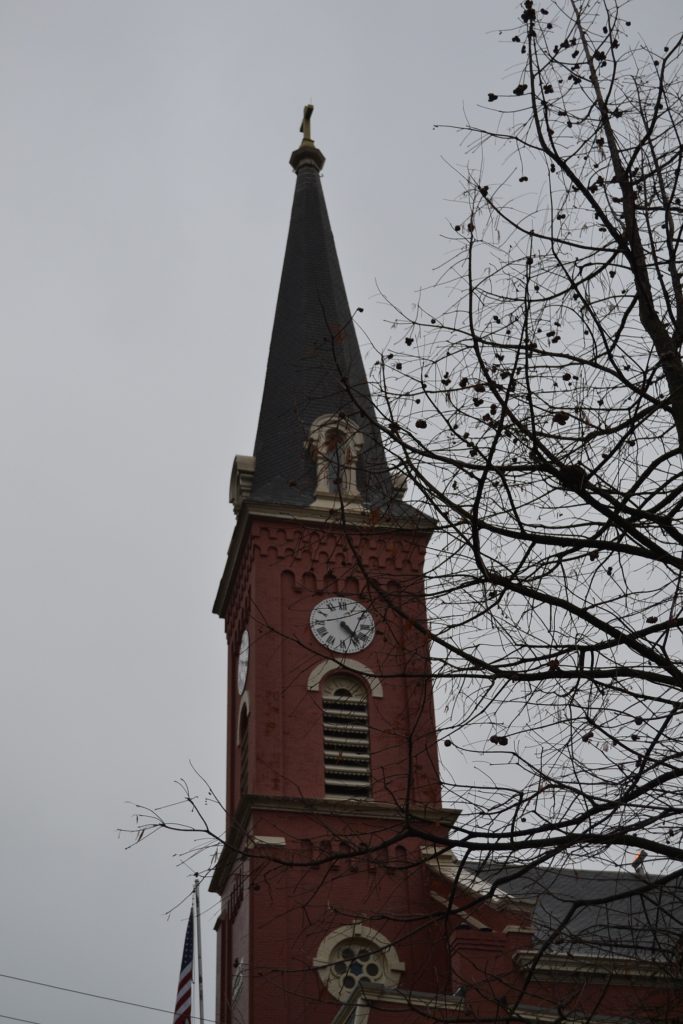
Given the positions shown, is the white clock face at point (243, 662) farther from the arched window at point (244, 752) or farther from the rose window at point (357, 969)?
the rose window at point (357, 969)

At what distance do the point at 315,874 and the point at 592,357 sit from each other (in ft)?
46.8

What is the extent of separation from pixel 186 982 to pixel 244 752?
404cm

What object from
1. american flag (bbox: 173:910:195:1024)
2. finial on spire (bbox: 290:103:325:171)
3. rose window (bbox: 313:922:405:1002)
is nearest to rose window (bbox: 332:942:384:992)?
rose window (bbox: 313:922:405:1002)

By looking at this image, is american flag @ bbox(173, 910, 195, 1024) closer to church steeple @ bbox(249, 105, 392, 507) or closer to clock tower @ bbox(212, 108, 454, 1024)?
clock tower @ bbox(212, 108, 454, 1024)

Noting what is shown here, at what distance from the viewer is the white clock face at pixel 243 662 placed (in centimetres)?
2375

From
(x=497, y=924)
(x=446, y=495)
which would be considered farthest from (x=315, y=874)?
(x=446, y=495)

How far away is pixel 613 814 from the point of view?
19.3ft

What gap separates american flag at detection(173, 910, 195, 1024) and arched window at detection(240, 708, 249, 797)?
2343 mm

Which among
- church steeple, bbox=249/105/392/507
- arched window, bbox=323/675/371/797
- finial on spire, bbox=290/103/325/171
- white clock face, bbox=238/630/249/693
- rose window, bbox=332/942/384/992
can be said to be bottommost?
rose window, bbox=332/942/384/992

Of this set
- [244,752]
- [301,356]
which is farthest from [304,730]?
[301,356]

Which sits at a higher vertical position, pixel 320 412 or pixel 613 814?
pixel 320 412

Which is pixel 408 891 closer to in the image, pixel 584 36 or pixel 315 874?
pixel 315 874

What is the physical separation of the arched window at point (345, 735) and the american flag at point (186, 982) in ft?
10.5

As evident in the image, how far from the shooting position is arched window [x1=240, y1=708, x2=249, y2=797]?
2267 cm
